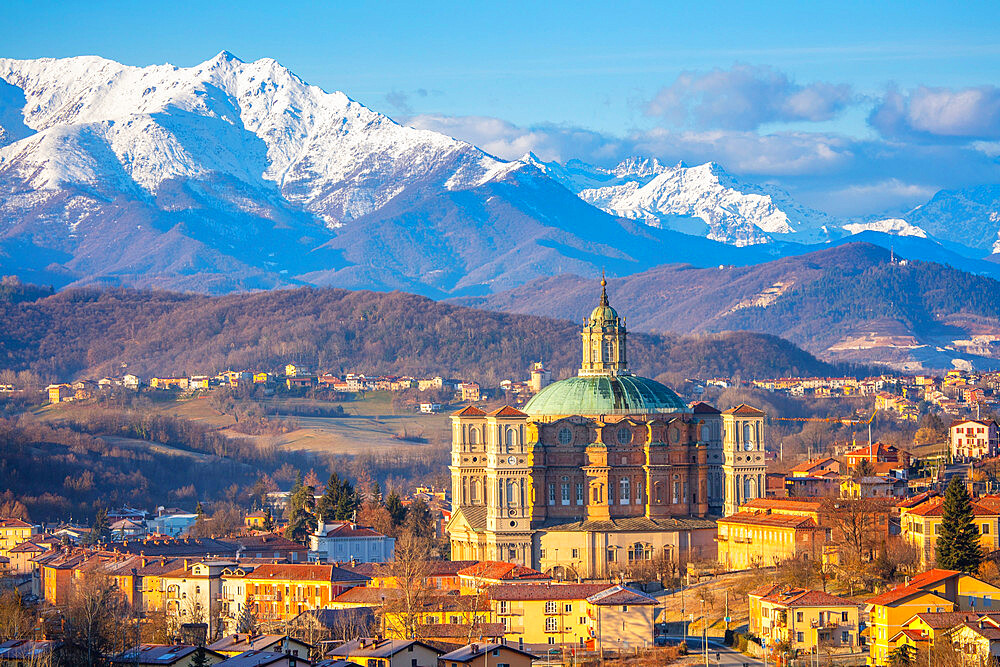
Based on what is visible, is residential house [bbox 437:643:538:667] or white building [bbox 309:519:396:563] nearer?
residential house [bbox 437:643:538:667]

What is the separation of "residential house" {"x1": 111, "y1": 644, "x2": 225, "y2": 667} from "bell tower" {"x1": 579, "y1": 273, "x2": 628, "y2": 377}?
46419 millimetres

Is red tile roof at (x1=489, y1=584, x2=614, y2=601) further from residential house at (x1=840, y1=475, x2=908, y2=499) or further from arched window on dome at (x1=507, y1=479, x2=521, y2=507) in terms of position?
residential house at (x1=840, y1=475, x2=908, y2=499)

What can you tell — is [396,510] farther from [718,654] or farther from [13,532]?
[718,654]

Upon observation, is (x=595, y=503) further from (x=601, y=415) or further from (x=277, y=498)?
(x=277, y=498)

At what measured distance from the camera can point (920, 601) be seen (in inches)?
3152

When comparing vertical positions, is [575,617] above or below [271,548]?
below

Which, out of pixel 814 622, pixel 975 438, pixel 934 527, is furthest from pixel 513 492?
pixel 975 438

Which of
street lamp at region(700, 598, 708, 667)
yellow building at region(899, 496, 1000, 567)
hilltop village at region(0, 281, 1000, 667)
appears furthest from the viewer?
yellow building at region(899, 496, 1000, 567)

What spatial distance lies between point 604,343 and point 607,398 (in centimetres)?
541

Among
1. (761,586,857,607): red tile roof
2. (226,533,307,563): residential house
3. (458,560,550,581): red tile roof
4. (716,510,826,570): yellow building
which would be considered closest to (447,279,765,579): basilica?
(716,510,826,570): yellow building

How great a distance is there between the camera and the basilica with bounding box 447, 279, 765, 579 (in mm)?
112438

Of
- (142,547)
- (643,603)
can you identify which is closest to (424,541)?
(142,547)

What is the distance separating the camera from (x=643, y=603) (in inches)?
3324

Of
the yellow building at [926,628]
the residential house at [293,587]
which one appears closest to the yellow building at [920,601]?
the yellow building at [926,628]
